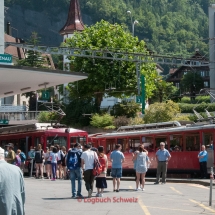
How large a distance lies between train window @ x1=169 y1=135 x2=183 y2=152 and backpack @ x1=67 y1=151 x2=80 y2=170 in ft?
44.6

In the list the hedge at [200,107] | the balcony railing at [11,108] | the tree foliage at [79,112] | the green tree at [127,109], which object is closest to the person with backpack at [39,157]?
the balcony railing at [11,108]

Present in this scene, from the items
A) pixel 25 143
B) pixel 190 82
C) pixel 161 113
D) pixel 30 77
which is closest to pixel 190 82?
pixel 190 82

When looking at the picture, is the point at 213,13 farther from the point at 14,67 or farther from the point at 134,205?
the point at 134,205

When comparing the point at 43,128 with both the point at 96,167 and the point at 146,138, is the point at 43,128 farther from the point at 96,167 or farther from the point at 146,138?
the point at 96,167

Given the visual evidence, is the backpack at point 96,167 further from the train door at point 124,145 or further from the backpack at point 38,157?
the train door at point 124,145

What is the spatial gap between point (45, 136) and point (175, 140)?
7.39 meters

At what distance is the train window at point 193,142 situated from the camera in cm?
3076

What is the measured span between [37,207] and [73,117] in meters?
48.6

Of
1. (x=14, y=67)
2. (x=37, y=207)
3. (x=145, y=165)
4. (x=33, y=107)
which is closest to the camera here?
(x=37, y=207)

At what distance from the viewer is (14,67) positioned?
2752 centimetres

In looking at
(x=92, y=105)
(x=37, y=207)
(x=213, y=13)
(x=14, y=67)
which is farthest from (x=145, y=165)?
(x=213, y=13)

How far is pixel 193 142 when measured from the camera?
31062 millimetres

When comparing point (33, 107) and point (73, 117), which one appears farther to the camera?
point (33, 107)

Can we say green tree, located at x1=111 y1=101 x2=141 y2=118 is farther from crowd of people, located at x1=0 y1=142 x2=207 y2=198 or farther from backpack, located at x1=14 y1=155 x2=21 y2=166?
backpack, located at x1=14 y1=155 x2=21 y2=166
